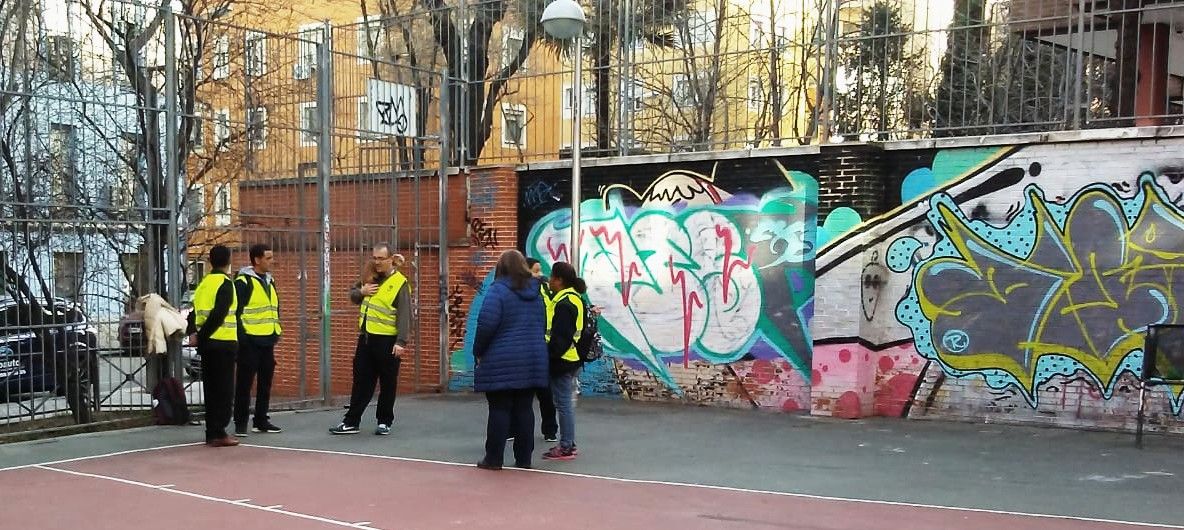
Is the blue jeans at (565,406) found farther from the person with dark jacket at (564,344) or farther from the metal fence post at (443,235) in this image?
the metal fence post at (443,235)

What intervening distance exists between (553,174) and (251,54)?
3.87m

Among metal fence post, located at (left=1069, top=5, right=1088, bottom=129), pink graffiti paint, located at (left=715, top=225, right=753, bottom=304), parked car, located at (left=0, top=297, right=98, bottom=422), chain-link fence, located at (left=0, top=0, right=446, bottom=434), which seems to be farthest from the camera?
pink graffiti paint, located at (left=715, top=225, right=753, bottom=304)

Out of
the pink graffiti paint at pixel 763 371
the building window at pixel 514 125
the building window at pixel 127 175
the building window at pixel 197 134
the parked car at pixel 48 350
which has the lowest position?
the pink graffiti paint at pixel 763 371

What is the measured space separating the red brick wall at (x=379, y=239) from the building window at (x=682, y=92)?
238cm

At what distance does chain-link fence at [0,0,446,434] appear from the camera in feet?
34.6

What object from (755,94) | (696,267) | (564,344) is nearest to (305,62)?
(696,267)

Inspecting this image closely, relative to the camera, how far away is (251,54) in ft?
43.5

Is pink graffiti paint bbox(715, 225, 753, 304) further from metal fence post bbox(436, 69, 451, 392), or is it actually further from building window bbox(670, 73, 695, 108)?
metal fence post bbox(436, 69, 451, 392)

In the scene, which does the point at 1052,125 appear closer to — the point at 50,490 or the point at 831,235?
the point at 831,235

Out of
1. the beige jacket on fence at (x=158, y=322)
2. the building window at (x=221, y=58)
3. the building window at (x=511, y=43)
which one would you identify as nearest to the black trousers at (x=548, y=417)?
the beige jacket on fence at (x=158, y=322)

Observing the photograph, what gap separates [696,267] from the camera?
13273 millimetres

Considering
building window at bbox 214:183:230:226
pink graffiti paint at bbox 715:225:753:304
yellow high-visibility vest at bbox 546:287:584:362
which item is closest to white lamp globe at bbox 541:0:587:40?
yellow high-visibility vest at bbox 546:287:584:362

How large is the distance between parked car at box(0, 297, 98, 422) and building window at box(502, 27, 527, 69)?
21.5ft

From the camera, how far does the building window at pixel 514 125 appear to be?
1501cm
